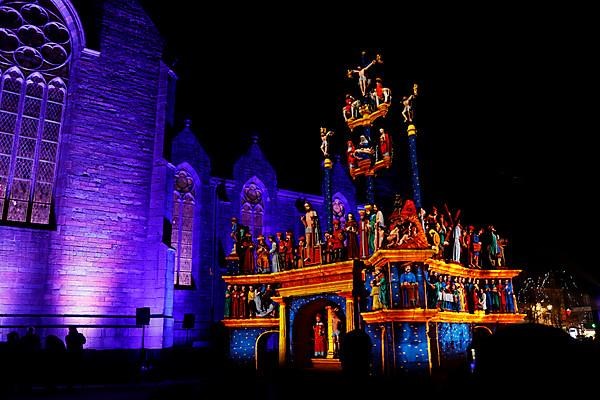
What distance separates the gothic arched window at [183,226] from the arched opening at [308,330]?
29.6 feet

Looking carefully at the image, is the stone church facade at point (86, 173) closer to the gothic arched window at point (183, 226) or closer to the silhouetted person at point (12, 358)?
the silhouetted person at point (12, 358)

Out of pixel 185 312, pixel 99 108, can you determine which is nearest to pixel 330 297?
pixel 185 312

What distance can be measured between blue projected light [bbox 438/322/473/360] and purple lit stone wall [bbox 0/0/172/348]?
34.4 ft

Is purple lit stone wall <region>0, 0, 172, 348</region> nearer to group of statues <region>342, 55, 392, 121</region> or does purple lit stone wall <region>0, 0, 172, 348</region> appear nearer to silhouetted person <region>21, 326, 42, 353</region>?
silhouetted person <region>21, 326, 42, 353</region>

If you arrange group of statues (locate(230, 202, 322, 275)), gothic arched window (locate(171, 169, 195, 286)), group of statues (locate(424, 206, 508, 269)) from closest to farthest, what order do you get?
group of statues (locate(424, 206, 508, 269)) < group of statues (locate(230, 202, 322, 275)) < gothic arched window (locate(171, 169, 195, 286))

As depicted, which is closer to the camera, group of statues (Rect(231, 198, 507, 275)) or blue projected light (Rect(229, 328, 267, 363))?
group of statues (Rect(231, 198, 507, 275))

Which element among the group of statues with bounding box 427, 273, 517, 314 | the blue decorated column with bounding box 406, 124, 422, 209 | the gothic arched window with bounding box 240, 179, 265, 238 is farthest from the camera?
the gothic arched window with bounding box 240, 179, 265, 238

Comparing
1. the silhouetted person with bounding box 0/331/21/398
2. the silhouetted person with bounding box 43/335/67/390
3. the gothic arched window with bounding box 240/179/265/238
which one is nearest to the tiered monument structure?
the silhouetted person with bounding box 43/335/67/390

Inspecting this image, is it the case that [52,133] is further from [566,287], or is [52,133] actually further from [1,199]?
[566,287]

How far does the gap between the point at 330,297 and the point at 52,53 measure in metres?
15.3

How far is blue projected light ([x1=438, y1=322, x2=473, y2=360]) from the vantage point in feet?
43.7

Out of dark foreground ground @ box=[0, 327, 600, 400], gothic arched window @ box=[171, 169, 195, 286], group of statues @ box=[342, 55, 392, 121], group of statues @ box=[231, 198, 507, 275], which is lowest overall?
dark foreground ground @ box=[0, 327, 600, 400]

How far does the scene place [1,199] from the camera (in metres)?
16.8

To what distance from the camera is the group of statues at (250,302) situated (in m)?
16.9
